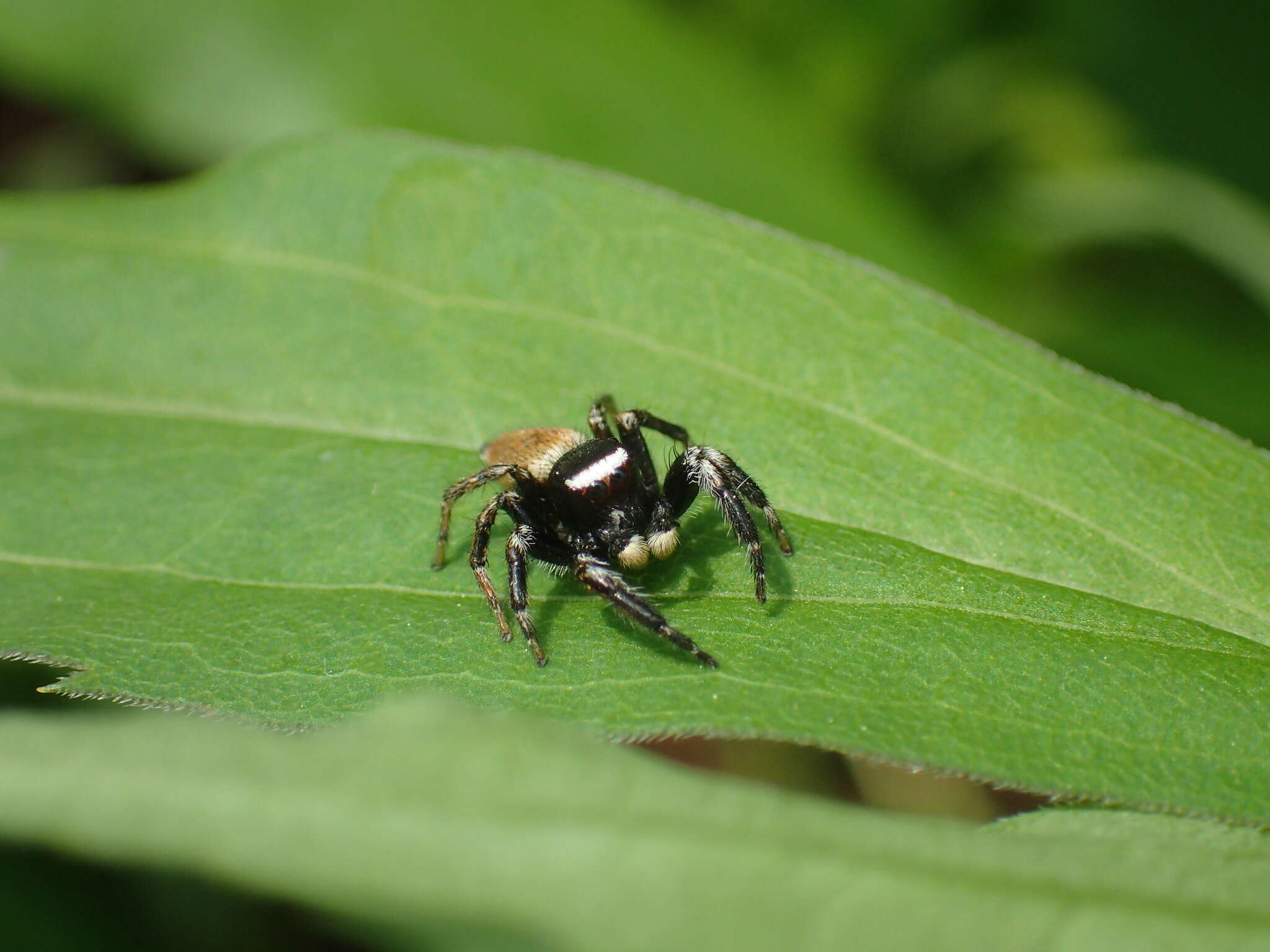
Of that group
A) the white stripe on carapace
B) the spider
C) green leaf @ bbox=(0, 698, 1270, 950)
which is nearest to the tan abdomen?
the spider

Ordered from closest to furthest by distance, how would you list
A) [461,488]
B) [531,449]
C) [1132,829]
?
[1132,829], [461,488], [531,449]

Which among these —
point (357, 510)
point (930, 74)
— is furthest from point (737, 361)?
point (930, 74)

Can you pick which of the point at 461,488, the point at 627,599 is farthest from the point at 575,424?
the point at 627,599

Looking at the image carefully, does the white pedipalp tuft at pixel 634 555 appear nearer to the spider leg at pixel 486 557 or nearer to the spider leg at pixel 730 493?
the spider leg at pixel 730 493

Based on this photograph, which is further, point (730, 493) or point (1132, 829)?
point (730, 493)

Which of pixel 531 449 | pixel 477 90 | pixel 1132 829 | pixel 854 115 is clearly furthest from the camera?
pixel 854 115

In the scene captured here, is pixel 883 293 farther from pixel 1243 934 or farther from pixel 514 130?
pixel 514 130

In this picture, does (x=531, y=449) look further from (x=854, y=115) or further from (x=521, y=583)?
(x=854, y=115)

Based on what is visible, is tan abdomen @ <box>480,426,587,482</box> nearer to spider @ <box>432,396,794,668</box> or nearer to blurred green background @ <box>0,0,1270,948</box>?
spider @ <box>432,396,794,668</box>
